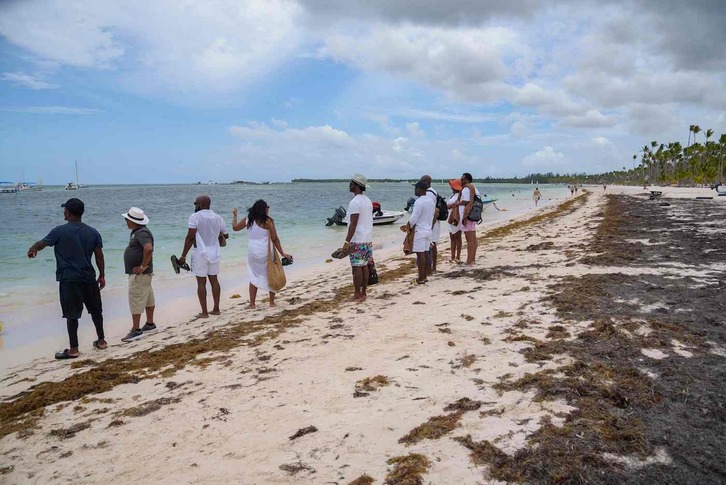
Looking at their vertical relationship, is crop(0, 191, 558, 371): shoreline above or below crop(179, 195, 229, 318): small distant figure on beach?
below

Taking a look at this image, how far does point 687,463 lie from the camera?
2.49m

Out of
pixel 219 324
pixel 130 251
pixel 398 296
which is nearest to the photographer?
pixel 130 251

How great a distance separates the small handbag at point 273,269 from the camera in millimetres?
7191

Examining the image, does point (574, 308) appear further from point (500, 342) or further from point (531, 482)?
point (531, 482)

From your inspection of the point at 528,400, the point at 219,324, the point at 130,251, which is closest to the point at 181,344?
the point at 219,324

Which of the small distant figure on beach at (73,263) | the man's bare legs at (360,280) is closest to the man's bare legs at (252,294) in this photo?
the man's bare legs at (360,280)

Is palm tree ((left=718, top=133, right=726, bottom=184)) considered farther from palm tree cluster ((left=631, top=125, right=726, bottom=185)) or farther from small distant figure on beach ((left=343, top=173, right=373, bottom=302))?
small distant figure on beach ((left=343, top=173, right=373, bottom=302))

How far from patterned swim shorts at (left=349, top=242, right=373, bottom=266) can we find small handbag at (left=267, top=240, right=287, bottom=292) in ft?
4.15

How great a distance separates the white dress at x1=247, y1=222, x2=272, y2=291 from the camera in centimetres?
704

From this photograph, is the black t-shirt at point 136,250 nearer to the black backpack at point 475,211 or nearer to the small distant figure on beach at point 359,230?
the small distant figure on beach at point 359,230

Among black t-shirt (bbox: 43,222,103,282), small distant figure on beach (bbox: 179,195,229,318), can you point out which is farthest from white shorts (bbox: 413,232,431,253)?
black t-shirt (bbox: 43,222,103,282)

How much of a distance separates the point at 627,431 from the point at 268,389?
2895 millimetres

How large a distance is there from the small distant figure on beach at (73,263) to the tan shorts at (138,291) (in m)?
0.53

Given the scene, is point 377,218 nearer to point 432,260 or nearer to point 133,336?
point 432,260
